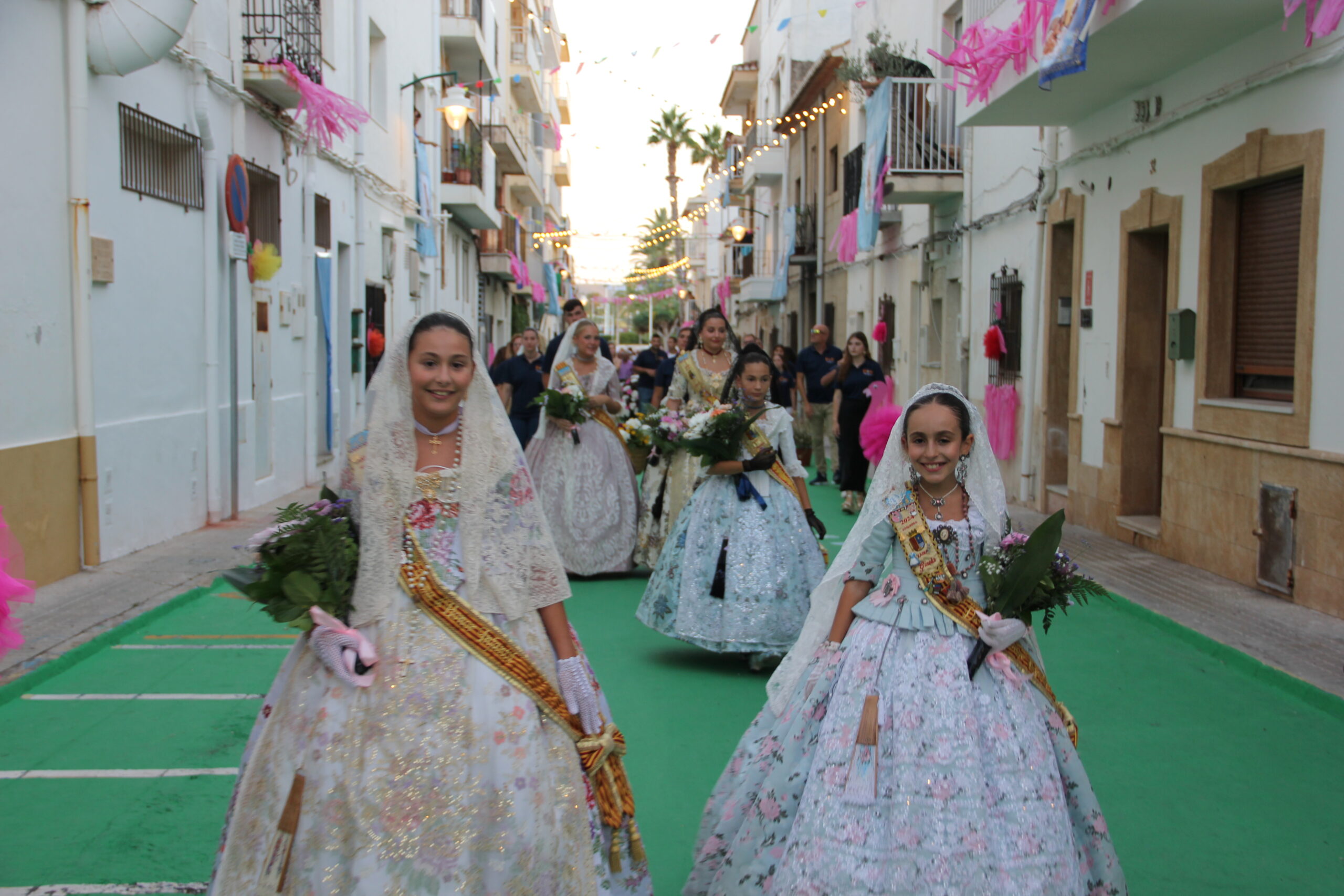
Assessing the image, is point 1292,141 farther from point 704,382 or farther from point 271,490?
point 271,490

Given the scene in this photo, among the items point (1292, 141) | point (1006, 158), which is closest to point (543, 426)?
point (1292, 141)

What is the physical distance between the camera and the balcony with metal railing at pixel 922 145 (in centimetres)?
1625

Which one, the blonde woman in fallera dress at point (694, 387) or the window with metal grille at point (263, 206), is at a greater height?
the window with metal grille at point (263, 206)

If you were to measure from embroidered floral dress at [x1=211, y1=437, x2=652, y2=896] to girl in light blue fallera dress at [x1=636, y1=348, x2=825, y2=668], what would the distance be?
10.9 ft

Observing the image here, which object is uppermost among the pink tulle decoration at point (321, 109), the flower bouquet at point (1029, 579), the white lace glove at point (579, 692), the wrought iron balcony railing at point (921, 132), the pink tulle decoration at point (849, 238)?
the wrought iron balcony railing at point (921, 132)

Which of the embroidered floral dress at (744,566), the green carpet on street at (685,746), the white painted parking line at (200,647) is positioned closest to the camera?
the green carpet on street at (685,746)

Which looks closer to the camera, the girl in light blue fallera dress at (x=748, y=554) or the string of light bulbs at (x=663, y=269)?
the girl in light blue fallera dress at (x=748, y=554)

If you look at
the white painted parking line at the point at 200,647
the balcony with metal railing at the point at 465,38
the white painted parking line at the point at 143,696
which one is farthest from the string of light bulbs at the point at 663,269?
the white painted parking line at the point at 143,696

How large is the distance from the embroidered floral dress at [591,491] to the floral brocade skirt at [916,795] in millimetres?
5912

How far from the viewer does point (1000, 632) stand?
129 inches

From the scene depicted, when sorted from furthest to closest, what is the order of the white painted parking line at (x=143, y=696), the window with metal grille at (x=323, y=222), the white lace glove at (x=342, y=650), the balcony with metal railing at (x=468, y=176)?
the balcony with metal railing at (x=468, y=176), the window with metal grille at (x=323, y=222), the white painted parking line at (x=143, y=696), the white lace glove at (x=342, y=650)

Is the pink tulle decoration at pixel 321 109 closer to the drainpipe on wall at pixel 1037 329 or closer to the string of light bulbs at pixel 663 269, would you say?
the drainpipe on wall at pixel 1037 329

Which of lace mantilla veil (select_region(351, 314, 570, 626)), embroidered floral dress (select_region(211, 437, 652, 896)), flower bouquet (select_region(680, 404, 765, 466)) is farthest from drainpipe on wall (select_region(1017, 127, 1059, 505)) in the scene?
embroidered floral dress (select_region(211, 437, 652, 896))

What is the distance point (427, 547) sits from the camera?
309 cm
